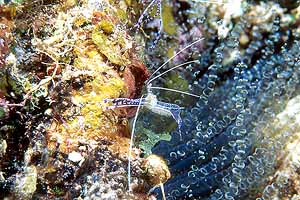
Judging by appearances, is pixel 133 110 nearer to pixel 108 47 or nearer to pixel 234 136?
pixel 108 47

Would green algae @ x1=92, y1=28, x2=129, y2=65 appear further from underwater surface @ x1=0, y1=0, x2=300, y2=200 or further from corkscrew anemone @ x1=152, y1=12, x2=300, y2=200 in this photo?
corkscrew anemone @ x1=152, y1=12, x2=300, y2=200

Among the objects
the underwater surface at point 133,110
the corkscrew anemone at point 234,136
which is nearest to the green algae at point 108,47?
the underwater surface at point 133,110

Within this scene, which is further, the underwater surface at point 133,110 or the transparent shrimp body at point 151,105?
the transparent shrimp body at point 151,105

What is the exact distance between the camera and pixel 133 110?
190 cm

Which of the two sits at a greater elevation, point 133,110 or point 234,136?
point 133,110

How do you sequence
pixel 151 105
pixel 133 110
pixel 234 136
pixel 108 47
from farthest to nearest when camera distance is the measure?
pixel 234 136 < pixel 151 105 < pixel 133 110 < pixel 108 47

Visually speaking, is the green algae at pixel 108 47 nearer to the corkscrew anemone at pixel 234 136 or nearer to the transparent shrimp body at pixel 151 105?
the transparent shrimp body at pixel 151 105

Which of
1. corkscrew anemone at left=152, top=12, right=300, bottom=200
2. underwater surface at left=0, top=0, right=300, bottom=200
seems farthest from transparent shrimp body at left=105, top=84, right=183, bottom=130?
corkscrew anemone at left=152, top=12, right=300, bottom=200

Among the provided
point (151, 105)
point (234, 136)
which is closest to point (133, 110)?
point (151, 105)

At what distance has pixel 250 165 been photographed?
218 centimetres

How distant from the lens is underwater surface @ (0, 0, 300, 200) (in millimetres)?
1431

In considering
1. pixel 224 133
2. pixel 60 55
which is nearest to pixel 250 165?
pixel 224 133

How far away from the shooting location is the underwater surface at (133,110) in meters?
1.43

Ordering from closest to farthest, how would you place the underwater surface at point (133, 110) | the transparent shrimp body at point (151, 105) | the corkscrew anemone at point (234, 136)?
the underwater surface at point (133, 110) < the transparent shrimp body at point (151, 105) < the corkscrew anemone at point (234, 136)
